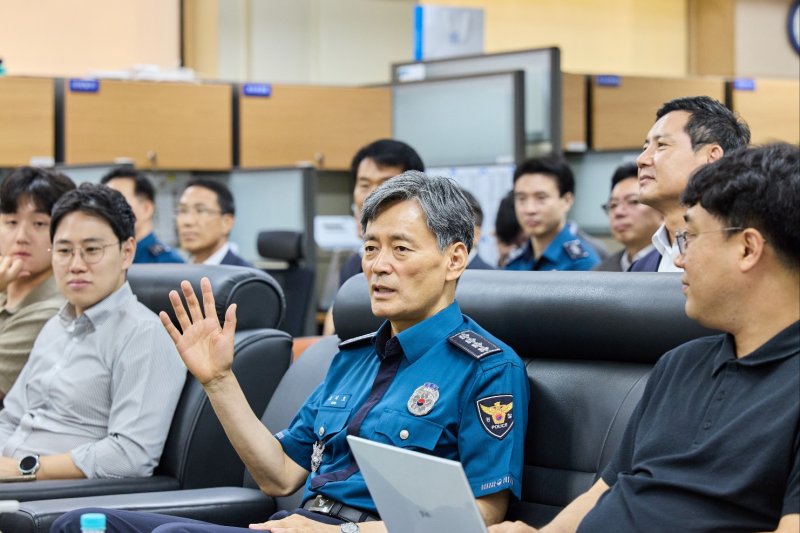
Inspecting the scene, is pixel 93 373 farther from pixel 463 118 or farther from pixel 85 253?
pixel 463 118

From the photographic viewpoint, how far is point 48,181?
3105 millimetres

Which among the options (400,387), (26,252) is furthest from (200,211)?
(400,387)

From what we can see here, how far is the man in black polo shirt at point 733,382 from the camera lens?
55.0 inches

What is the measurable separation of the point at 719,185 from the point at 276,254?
11.5 feet

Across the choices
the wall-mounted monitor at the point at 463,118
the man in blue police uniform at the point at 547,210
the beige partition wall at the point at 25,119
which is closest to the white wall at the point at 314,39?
the wall-mounted monitor at the point at 463,118

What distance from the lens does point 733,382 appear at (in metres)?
1.48

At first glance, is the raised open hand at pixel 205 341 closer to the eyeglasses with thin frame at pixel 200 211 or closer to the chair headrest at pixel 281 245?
the eyeglasses with thin frame at pixel 200 211

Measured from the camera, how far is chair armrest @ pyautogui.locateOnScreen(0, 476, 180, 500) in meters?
2.22

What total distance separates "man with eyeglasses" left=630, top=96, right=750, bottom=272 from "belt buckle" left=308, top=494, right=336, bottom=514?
3.01ft

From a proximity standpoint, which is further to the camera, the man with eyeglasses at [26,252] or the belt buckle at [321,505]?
the man with eyeglasses at [26,252]

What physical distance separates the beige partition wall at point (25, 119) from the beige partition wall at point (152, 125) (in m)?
0.10

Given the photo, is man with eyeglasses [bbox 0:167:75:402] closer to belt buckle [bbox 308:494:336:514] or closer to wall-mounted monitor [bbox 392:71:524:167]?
belt buckle [bbox 308:494:336:514]

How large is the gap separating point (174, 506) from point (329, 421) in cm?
34

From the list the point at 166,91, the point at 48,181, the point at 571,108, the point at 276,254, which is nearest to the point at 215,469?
the point at 48,181
